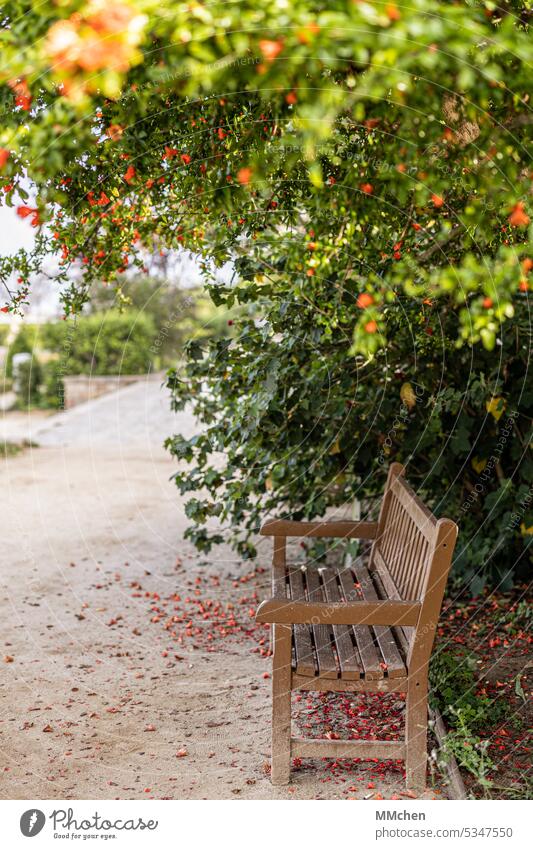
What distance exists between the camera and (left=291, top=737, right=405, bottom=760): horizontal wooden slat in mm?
3117

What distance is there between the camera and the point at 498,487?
5.15 meters

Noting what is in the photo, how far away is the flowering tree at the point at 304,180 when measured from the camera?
7.61ft

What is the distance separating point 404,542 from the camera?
3682mm

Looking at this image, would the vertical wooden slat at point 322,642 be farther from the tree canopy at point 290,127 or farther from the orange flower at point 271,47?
the orange flower at point 271,47

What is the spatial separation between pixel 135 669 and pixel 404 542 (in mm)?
1663

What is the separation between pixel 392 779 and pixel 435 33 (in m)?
2.58

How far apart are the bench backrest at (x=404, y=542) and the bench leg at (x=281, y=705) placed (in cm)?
53

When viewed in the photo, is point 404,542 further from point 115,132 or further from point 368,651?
point 115,132

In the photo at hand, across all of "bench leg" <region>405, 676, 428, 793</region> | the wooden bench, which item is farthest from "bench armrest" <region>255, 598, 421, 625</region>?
"bench leg" <region>405, 676, 428, 793</region>

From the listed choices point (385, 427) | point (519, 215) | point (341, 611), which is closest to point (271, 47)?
point (519, 215)

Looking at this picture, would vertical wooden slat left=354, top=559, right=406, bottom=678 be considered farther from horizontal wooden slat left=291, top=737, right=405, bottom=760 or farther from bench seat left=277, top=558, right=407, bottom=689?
horizontal wooden slat left=291, top=737, right=405, bottom=760

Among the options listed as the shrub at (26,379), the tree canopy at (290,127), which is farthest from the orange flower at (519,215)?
the shrub at (26,379)
